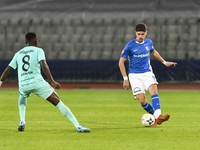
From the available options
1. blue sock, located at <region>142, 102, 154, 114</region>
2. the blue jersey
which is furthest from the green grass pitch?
the blue jersey

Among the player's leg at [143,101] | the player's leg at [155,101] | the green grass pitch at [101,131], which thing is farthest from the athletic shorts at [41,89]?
the player's leg at [155,101]

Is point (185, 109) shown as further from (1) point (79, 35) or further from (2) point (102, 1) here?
(2) point (102, 1)

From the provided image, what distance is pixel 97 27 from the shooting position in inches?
1103

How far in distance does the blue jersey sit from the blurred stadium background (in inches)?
669

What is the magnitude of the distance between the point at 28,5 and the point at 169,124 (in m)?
23.3

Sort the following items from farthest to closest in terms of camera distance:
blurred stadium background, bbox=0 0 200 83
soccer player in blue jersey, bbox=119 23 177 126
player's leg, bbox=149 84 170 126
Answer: blurred stadium background, bbox=0 0 200 83
soccer player in blue jersey, bbox=119 23 177 126
player's leg, bbox=149 84 170 126

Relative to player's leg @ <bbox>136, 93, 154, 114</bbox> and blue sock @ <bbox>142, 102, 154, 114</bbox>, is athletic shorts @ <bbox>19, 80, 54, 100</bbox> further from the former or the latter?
blue sock @ <bbox>142, 102, 154, 114</bbox>

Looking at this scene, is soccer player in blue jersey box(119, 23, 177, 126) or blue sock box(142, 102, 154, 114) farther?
blue sock box(142, 102, 154, 114)

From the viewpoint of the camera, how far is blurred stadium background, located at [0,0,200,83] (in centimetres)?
2744

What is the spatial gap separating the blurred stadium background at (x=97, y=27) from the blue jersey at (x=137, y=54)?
55.7 ft

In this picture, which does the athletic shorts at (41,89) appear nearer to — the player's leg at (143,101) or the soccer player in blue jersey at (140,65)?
the soccer player in blue jersey at (140,65)

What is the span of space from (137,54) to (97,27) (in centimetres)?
1908

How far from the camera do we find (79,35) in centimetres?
2856

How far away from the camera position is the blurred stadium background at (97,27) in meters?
27.4
